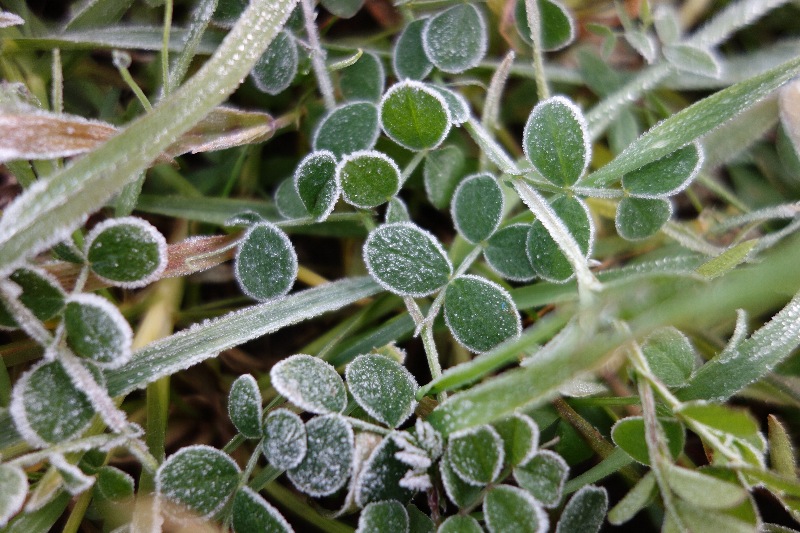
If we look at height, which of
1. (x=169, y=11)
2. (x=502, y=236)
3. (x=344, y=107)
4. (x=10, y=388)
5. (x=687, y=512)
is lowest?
(x=10, y=388)

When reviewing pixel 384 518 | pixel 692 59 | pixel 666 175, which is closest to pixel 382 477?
pixel 384 518

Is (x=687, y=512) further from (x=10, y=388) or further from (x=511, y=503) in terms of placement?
(x=10, y=388)

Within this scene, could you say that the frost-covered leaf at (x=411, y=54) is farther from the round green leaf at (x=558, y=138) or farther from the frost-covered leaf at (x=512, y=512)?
the frost-covered leaf at (x=512, y=512)

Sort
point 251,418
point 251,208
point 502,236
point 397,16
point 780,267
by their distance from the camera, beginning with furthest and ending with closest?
point 397,16 < point 251,208 < point 502,236 < point 251,418 < point 780,267

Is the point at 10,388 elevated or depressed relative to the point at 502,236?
depressed

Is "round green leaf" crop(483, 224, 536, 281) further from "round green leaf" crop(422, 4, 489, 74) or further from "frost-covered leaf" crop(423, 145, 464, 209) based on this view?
"round green leaf" crop(422, 4, 489, 74)

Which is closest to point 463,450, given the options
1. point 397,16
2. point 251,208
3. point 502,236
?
point 502,236

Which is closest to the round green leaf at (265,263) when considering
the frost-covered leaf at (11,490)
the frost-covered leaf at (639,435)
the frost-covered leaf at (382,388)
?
the frost-covered leaf at (382,388)
